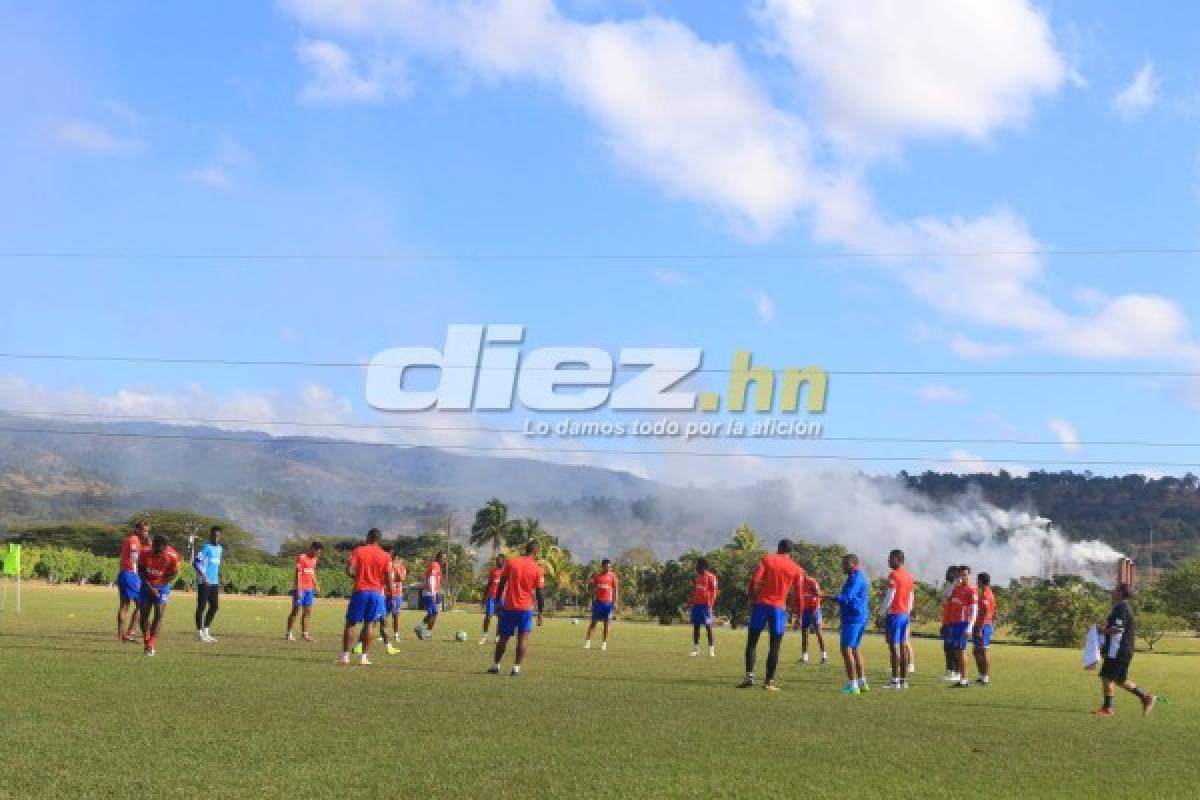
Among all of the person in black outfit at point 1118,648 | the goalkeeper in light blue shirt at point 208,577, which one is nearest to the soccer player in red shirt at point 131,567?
the goalkeeper in light blue shirt at point 208,577

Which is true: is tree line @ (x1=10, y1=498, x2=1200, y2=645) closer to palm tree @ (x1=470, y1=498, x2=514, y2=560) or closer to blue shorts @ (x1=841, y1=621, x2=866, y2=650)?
palm tree @ (x1=470, y1=498, x2=514, y2=560)

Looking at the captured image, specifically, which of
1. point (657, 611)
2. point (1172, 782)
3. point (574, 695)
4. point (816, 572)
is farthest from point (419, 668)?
point (816, 572)

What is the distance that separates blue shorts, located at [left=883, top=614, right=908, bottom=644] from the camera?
2034 cm

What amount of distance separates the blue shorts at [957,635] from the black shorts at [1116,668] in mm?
4750

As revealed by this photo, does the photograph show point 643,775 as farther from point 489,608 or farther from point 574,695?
point 489,608

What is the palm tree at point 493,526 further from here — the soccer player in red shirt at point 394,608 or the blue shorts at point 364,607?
the blue shorts at point 364,607

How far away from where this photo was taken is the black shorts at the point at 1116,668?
17.3 metres

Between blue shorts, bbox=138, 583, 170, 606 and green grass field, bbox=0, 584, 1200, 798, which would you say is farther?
blue shorts, bbox=138, 583, 170, 606

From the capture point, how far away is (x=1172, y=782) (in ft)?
35.1

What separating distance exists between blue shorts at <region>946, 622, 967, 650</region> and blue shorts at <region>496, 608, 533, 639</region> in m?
8.06

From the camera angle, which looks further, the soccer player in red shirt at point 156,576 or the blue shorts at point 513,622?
the soccer player in red shirt at point 156,576

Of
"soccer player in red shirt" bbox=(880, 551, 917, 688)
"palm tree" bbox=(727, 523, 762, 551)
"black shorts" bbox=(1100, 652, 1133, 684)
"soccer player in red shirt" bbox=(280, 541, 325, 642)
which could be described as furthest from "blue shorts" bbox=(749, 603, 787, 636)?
"palm tree" bbox=(727, 523, 762, 551)

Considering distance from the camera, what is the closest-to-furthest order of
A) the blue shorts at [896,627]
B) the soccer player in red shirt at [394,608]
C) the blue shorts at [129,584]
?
the blue shorts at [896,627]
the blue shorts at [129,584]
the soccer player in red shirt at [394,608]

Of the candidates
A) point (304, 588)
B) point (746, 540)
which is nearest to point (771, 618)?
point (304, 588)
